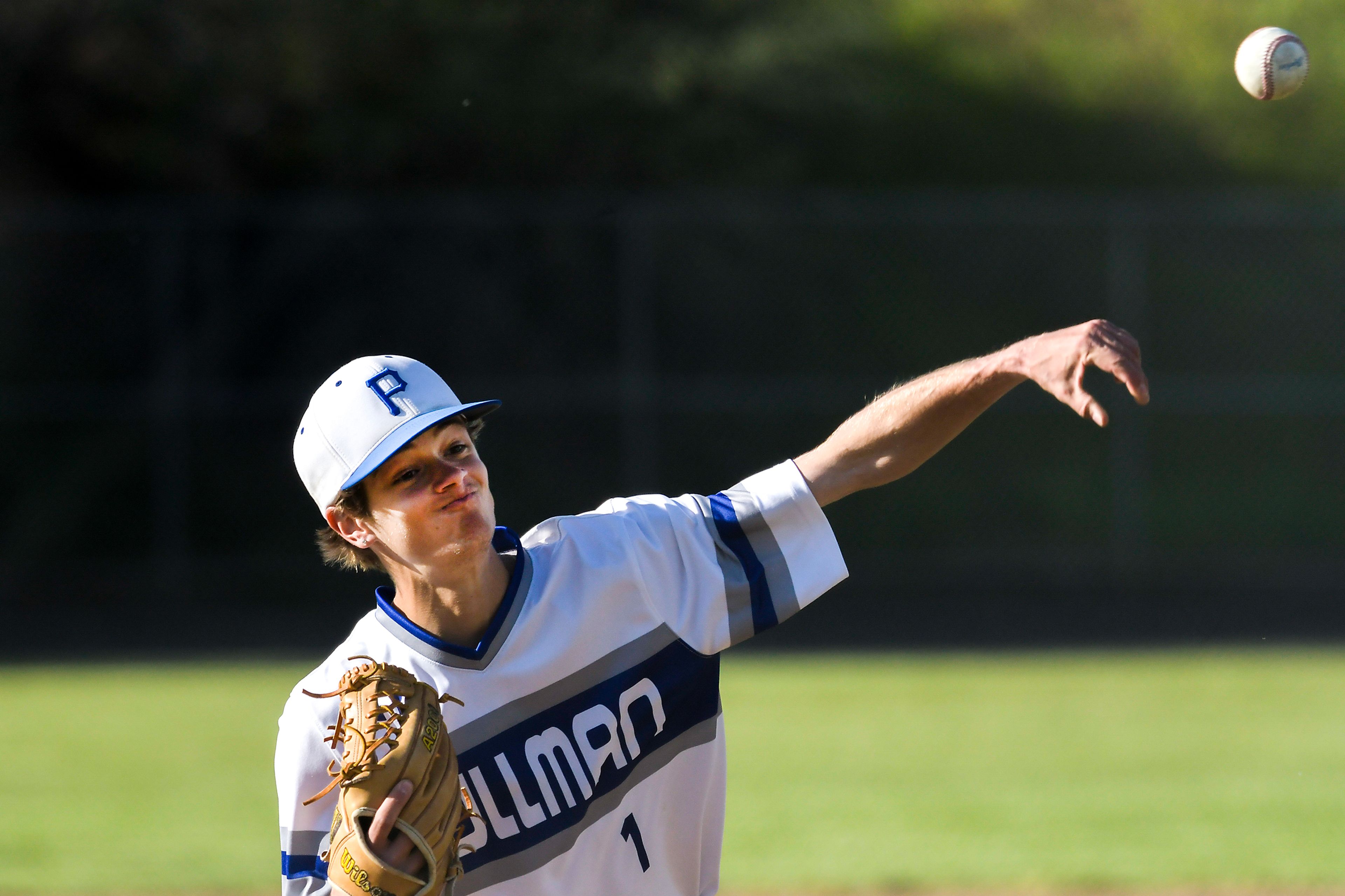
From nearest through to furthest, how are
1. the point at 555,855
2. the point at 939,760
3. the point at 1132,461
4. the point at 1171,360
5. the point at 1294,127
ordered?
the point at 555,855 < the point at 939,760 < the point at 1132,461 < the point at 1171,360 < the point at 1294,127

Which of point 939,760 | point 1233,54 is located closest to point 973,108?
point 1233,54

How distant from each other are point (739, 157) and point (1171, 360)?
170 inches

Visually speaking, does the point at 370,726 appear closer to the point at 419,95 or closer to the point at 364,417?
the point at 364,417

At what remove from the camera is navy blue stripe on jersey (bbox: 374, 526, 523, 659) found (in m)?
3.17

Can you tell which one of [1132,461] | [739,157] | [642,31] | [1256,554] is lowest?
[1256,554]

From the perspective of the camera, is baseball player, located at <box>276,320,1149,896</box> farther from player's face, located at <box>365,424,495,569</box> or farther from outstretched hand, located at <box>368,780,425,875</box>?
outstretched hand, located at <box>368,780,425,875</box>

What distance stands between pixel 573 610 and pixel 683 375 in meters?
11.2

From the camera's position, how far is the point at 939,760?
8141 mm

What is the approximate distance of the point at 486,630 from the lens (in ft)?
10.5

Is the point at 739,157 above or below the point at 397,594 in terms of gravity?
above

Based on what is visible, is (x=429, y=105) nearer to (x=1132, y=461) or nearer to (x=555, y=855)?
(x=1132, y=461)

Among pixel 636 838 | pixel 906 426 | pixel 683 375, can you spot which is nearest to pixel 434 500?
pixel 636 838

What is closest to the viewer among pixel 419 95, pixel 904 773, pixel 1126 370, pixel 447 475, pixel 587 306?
pixel 1126 370

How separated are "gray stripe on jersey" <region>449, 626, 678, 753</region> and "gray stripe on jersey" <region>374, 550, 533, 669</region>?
0.10 m
